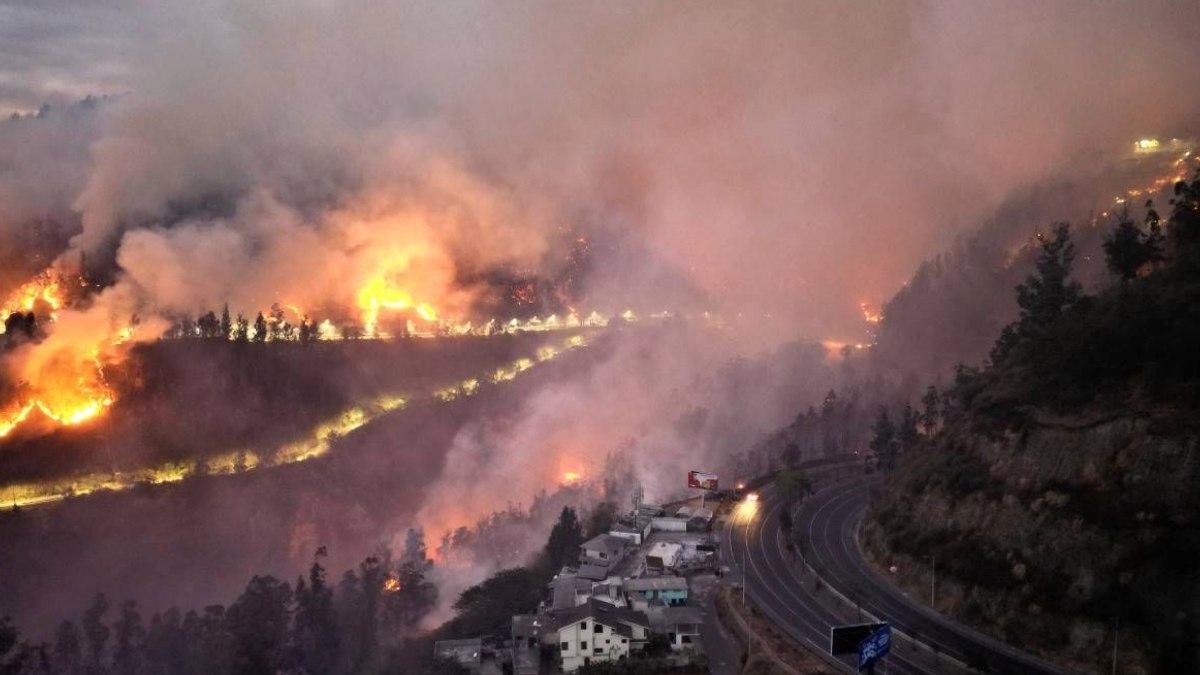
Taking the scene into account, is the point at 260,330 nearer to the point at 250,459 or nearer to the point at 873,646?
the point at 250,459

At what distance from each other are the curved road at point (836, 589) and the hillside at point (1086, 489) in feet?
5.66

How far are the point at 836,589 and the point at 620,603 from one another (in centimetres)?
1509

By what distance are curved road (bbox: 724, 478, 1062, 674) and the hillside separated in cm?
173

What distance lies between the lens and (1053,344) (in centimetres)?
5734

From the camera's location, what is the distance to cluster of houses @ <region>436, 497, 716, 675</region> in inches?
1924

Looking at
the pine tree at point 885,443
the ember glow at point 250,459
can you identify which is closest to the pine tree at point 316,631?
the ember glow at point 250,459

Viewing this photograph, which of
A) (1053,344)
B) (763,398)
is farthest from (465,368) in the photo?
(1053,344)

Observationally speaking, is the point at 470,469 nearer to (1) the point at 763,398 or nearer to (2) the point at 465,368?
(2) the point at 465,368

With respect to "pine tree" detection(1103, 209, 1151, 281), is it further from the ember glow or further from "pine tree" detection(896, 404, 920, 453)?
the ember glow

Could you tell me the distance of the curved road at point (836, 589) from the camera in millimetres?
42750

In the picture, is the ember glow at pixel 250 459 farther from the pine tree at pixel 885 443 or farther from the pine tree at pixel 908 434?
the pine tree at pixel 908 434

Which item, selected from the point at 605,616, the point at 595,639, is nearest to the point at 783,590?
the point at 605,616

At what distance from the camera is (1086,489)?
150ft

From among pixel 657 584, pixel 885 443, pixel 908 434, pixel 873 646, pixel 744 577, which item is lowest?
pixel 873 646
